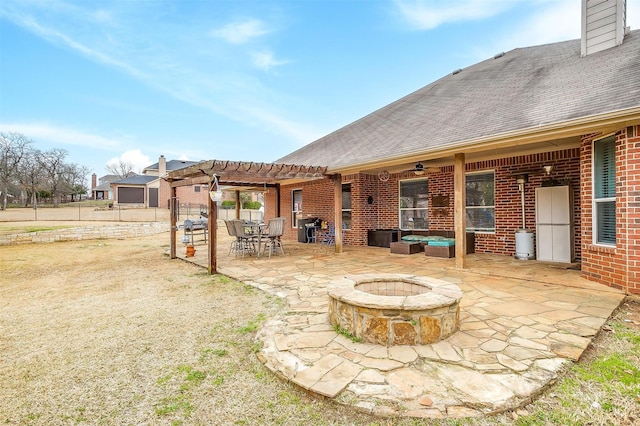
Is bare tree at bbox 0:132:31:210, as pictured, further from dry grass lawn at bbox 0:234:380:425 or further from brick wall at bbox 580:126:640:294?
brick wall at bbox 580:126:640:294

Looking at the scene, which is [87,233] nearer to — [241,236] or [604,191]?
[241,236]

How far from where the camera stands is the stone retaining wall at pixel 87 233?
11.6 m

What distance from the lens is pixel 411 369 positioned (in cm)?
238

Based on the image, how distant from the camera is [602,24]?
21.4 ft

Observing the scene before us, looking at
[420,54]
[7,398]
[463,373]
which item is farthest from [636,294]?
[420,54]

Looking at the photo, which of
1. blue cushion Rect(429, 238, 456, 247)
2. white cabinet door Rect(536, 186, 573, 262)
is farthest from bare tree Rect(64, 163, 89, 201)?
white cabinet door Rect(536, 186, 573, 262)

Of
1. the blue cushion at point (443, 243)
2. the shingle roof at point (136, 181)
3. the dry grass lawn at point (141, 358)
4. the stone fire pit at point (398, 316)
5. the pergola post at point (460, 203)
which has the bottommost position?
the dry grass lawn at point (141, 358)

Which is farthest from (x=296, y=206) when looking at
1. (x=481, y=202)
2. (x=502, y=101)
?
(x=502, y=101)

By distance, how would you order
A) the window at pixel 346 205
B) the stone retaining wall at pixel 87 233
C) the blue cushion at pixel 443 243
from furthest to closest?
the stone retaining wall at pixel 87 233 → the window at pixel 346 205 → the blue cushion at pixel 443 243

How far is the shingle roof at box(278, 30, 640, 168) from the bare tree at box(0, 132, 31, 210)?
3510cm

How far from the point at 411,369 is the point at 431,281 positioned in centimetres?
142

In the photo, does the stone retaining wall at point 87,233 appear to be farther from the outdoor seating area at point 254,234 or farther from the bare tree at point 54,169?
the bare tree at point 54,169

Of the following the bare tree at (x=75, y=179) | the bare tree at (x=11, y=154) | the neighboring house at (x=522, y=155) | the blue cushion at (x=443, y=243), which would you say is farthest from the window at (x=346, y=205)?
the bare tree at (x=75, y=179)

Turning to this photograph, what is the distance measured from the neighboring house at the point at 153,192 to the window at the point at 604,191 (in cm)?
2777
